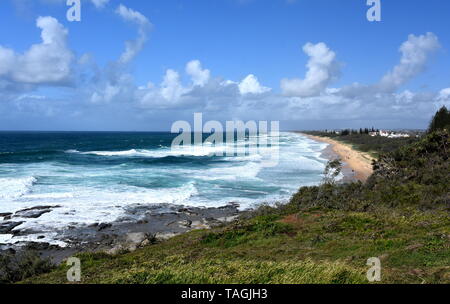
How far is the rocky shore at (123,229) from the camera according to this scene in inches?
650

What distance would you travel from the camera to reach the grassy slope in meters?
7.34

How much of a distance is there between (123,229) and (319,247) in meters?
12.1

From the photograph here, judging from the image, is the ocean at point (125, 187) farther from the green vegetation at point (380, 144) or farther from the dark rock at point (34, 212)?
the green vegetation at point (380, 144)

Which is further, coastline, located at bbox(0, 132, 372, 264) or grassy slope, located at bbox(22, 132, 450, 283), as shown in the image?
coastline, located at bbox(0, 132, 372, 264)

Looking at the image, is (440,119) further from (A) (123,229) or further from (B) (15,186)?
(B) (15,186)

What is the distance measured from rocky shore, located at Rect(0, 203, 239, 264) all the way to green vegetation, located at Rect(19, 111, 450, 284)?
9.78 feet

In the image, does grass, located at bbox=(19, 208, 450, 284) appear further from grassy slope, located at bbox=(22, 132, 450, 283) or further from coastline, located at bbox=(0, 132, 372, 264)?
coastline, located at bbox=(0, 132, 372, 264)

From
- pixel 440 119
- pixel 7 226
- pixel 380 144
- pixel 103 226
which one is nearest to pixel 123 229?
pixel 103 226

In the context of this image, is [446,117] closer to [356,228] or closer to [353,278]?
[356,228]

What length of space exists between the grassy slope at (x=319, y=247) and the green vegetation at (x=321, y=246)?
1.0 inches

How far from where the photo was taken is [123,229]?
19750 mm

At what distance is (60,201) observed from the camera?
25453 mm

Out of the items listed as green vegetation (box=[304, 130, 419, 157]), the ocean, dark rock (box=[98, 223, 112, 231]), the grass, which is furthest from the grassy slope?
green vegetation (box=[304, 130, 419, 157])

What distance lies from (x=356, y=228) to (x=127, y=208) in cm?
1572
